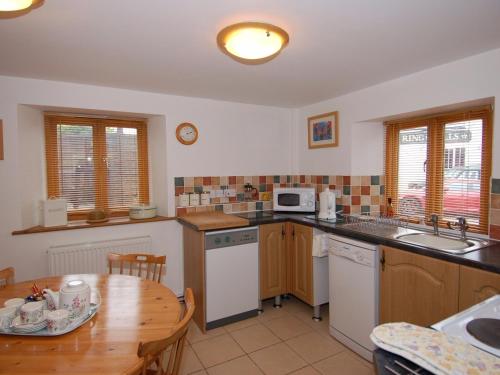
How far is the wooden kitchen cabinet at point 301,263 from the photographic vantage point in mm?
2725

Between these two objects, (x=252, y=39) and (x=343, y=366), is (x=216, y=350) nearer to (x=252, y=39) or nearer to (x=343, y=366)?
(x=343, y=366)

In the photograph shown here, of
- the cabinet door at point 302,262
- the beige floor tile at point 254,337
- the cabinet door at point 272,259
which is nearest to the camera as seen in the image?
the beige floor tile at point 254,337

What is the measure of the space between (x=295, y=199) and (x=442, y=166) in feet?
4.53

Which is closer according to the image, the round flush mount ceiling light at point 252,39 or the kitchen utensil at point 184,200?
the round flush mount ceiling light at point 252,39

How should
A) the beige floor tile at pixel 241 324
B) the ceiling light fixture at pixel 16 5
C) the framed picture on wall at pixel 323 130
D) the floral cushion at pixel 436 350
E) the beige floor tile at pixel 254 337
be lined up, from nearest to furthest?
the floral cushion at pixel 436 350, the ceiling light fixture at pixel 16 5, the beige floor tile at pixel 254 337, the beige floor tile at pixel 241 324, the framed picture on wall at pixel 323 130

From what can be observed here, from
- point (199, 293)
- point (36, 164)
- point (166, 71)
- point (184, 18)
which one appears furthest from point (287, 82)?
point (36, 164)

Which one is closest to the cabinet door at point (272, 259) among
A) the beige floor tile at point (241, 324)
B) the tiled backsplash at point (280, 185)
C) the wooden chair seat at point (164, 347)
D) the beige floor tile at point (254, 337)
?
the beige floor tile at point (241, 324)

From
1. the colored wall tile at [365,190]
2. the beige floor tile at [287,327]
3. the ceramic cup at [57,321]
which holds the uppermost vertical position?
the colored wall tile at [365,190]

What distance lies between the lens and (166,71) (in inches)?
88.7

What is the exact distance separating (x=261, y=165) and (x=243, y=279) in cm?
141

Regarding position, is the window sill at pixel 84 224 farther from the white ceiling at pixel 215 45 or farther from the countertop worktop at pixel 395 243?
the white ceiling at pixel 215 45

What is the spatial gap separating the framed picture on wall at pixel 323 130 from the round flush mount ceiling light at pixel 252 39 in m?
1.74

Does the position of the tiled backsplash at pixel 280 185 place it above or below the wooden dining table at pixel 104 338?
above

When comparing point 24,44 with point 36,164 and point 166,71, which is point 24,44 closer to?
point 166,71
